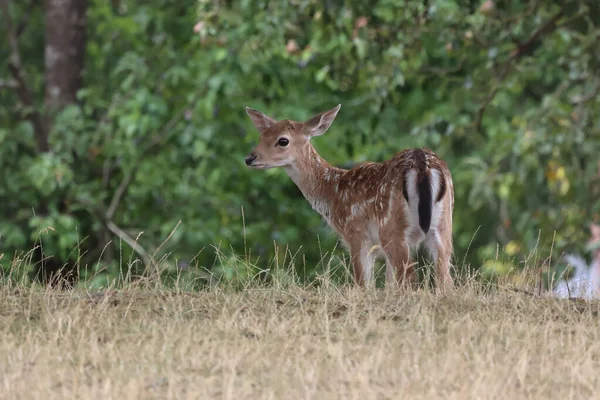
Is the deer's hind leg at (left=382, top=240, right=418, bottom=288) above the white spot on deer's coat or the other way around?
the other way around

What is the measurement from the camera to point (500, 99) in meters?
12.8

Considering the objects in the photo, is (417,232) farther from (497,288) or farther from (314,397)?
(314,397)

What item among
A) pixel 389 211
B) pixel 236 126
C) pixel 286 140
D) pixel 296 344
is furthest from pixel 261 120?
A: pixel 296 344

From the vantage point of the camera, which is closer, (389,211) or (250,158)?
(389,211)

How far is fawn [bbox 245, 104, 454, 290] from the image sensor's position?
763 centimetres

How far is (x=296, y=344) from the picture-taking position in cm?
565

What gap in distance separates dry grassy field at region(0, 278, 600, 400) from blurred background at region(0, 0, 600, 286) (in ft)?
14.3

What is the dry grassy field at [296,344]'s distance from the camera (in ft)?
16.4

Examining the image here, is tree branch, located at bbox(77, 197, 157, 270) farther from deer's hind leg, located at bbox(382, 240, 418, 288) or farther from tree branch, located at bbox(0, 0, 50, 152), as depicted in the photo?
deer's hind leg, located at bbox(382, 240, 418, 288)

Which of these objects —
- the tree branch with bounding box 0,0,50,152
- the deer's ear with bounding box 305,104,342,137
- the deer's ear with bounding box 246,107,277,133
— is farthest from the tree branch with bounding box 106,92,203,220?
the deer's ear with bounding box 305,104,342,137

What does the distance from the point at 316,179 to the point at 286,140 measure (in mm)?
362

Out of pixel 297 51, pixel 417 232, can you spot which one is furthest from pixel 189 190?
pixel 417 232

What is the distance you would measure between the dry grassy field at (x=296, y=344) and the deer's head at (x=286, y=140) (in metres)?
2.09

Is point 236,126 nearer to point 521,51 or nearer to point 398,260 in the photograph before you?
point 521,51
